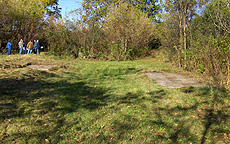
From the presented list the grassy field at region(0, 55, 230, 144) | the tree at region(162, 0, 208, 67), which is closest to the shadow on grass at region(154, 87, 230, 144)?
the grassy field at region(0, 55, 230, 144)

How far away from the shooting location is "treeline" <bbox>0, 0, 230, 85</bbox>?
24.5ft

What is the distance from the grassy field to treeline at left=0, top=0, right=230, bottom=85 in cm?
235

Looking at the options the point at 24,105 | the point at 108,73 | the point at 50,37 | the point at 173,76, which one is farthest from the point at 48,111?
the point at 50,37

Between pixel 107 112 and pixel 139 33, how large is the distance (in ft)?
36.7

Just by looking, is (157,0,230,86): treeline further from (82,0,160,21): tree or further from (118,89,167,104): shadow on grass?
(82,0,160,21): tree

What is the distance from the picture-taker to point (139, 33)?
14.9m

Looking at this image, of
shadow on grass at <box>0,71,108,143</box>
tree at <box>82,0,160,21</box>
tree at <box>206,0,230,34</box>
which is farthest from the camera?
tree at <box>82,0,160,21</box>

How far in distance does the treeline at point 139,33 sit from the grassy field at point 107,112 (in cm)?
235

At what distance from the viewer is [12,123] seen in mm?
3814

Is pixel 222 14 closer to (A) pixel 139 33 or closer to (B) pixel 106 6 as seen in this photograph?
(A) pixel 139 33

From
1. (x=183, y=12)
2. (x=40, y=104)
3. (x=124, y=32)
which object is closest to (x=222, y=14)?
(x=183, y=12)

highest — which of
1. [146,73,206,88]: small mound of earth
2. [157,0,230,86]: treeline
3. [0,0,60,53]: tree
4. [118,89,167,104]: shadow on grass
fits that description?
[0,0,60,53]: tree

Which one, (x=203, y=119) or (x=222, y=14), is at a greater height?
(x=222, y=14)

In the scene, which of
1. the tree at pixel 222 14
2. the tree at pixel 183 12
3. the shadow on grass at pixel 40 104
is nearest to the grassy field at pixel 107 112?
the shadow on grass at pixel 40 104
